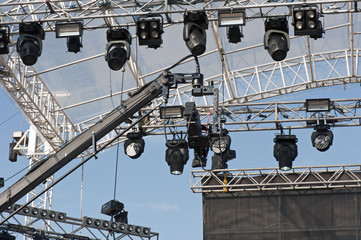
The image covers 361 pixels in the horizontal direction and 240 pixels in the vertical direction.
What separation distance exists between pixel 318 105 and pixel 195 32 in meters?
6.04

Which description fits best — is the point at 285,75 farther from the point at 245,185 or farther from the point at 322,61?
the point at 245,185

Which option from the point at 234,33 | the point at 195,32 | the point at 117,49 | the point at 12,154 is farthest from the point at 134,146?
the point at 12,154

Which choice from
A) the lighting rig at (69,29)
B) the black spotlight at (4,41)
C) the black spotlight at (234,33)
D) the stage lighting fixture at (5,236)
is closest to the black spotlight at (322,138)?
the black spotlight at (234,33)

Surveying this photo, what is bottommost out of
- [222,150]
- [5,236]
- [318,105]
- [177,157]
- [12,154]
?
[5,236]

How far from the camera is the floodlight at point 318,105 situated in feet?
56.4

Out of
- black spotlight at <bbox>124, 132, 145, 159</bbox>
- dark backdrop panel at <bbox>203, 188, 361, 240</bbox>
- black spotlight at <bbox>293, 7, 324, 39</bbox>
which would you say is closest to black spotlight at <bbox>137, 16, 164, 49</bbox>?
black spotlight at <bbox>293, 7, 324, 39</bbox>

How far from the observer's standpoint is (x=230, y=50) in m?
19.8

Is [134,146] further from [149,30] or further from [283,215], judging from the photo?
[149,30]

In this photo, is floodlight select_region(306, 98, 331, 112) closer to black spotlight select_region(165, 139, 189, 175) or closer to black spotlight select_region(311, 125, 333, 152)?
black spotlight select_region(311, 125, 333, 152)

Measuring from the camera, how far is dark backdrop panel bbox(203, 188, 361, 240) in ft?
60.1

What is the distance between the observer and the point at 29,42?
12172 mm

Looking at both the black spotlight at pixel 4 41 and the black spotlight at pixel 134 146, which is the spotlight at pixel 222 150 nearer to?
the black spotlight at pixel 134 146

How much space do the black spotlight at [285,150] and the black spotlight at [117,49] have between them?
533 cm

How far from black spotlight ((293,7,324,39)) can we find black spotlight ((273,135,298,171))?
5021mm
